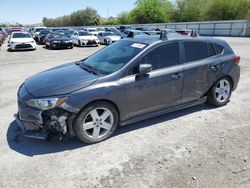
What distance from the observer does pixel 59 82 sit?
3.62m

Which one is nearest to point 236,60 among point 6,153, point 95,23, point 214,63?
point 214,63

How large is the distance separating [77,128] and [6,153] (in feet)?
3.62

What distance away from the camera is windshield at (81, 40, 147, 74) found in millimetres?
3918

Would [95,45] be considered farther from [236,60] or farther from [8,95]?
[236,60]

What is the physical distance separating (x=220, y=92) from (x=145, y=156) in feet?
8.74

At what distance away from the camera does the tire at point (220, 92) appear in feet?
16.1

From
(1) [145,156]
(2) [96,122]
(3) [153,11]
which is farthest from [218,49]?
(3) [153,11]

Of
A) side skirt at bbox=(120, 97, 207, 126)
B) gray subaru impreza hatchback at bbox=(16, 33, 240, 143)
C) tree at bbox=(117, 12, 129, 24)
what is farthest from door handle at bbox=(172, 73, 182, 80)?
tree at bbox=(117, 12, 129, 24)

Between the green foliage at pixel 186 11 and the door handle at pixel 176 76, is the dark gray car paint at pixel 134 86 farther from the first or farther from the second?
the green foliage at pixel 186 11

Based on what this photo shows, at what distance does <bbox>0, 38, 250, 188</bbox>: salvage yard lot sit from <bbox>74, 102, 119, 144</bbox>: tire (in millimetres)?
→ 136

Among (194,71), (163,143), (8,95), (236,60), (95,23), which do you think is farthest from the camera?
(95,23)

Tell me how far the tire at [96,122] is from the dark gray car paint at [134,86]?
0.11 meters

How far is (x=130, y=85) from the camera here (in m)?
3.74

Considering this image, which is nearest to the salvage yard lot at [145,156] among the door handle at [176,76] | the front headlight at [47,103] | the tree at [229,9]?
the front headlight at [47,103]
